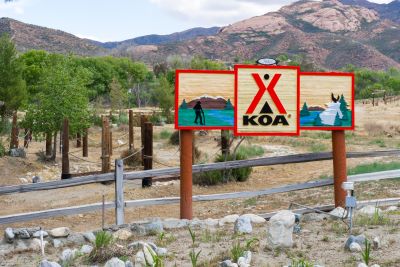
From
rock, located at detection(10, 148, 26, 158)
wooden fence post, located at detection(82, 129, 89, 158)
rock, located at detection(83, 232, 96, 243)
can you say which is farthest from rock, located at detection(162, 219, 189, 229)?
wooden fence post, located at detection(82, 129, 89, 158)

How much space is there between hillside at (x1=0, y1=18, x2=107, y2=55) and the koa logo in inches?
3259

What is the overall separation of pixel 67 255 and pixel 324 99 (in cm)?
394

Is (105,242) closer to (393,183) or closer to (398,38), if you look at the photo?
(393,183)

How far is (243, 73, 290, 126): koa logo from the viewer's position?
7.45 m

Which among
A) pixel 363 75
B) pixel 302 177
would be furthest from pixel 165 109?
pixel 363 75

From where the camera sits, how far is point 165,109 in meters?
39.7

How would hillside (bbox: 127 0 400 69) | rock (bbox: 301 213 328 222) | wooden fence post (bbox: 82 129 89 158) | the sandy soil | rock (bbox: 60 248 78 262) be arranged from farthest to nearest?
hillside (bbox: 127 0 400 69)
wooden fence post (bbox: 82 129 89 158)
the sandy soil
rock (bbox: 301 213 328 222)
rock (bbox: 60 248 78 262)

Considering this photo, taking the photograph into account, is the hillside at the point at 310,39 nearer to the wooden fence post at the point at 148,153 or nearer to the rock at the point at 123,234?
the wooden fence post at the point at 148,153

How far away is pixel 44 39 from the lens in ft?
304

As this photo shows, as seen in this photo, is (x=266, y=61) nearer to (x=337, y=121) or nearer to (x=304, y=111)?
(x=304, y=111)

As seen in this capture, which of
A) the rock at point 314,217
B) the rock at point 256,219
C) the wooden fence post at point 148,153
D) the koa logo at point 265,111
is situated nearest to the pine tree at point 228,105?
the koa logo at point 265,111

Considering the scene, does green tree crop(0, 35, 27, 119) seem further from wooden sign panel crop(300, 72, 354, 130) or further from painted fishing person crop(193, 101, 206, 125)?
wooden sign panel crop(300, 72, 354, 130)

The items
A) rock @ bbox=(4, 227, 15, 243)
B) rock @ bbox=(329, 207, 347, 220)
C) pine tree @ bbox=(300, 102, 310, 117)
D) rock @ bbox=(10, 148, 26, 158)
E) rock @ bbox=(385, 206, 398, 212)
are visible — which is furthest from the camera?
rock @ bbox=(10, 148, 26, 158)

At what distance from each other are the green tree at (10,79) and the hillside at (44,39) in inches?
2106
